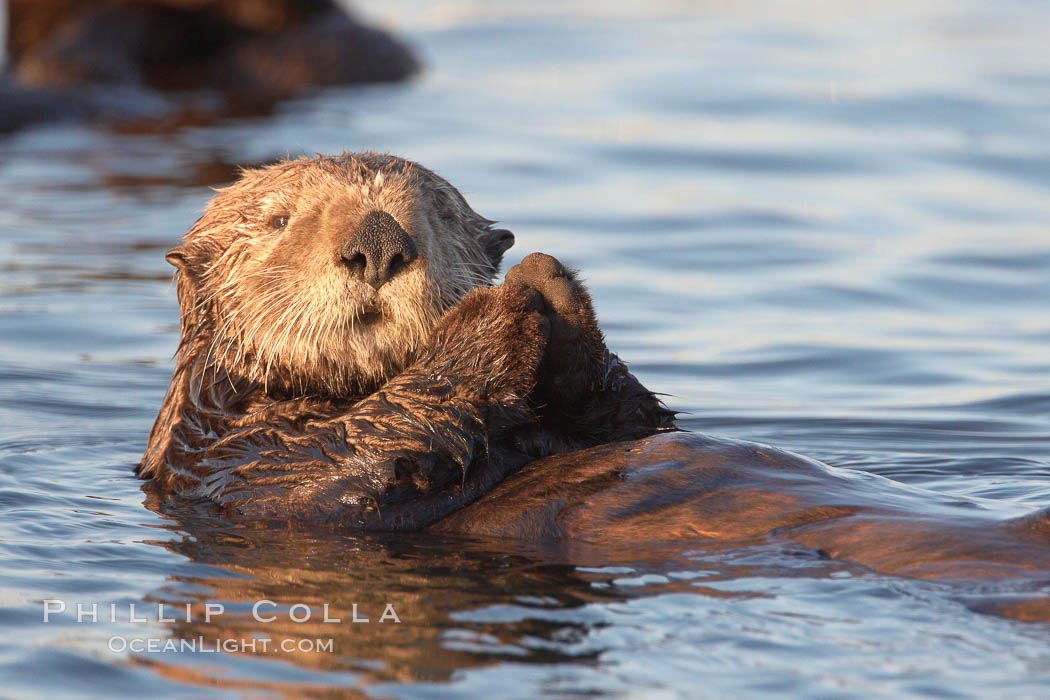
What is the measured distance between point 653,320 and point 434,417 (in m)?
3.57

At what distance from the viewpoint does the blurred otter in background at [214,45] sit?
13.0 m

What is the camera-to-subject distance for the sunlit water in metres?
3.47

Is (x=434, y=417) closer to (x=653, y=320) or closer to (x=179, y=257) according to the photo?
(x=179, y=257)

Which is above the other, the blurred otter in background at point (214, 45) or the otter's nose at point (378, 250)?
the blurred otter in background at point (214, 45)

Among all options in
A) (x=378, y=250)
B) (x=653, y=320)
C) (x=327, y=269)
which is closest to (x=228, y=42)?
(x=653, y=320)

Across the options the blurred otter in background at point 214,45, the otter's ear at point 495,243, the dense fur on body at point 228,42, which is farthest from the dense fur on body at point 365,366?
the dense fur on body at point 228,42

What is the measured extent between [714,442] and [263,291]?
1416mm

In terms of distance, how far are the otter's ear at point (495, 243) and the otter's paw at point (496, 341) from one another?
0.70 m

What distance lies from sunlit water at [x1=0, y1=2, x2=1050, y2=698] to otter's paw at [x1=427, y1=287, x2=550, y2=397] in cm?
51

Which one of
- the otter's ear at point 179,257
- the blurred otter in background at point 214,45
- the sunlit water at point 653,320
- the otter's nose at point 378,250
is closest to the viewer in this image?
the sunlit water at point 653,320

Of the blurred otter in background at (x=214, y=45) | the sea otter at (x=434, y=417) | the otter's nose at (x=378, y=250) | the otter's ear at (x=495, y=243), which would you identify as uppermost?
the blurred otter in background at (x=214, y=45)

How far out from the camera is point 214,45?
45.2 feet

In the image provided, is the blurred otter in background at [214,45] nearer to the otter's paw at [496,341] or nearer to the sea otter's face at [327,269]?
the sea otter's face at [327,269]

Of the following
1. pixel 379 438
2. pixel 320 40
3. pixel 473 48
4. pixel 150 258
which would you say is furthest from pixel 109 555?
pixel 473 48
